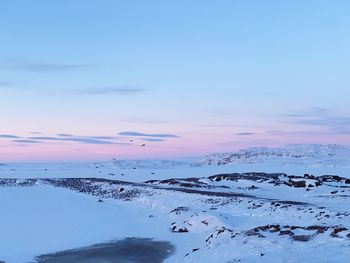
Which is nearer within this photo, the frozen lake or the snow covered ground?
the snow covered ground

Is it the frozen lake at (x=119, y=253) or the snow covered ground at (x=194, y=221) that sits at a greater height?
the snow covered ground at (x=194, y=221)

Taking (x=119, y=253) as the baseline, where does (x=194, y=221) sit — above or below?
above

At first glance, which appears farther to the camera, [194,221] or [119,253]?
[194,221]

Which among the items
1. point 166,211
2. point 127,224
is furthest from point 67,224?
point 166,211

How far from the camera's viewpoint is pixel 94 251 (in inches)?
938

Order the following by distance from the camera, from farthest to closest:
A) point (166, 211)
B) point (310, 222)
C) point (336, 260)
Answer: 1. point (166, 211)
2. point (310, 222)
3. point (336, 260)

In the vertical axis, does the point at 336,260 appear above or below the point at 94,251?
above

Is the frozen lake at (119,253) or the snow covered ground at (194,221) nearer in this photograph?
the snow covered ground at (194,221)

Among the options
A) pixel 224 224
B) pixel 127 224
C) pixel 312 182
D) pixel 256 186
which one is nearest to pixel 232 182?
pixel 256 186

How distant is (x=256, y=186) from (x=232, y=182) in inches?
203

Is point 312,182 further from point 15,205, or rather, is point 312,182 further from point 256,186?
point 15,205

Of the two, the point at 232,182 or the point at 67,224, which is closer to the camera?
the point at 67,224

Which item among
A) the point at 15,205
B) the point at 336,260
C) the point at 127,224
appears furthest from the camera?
the point at 15,205

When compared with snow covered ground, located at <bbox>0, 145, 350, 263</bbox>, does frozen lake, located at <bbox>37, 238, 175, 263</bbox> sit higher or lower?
lower
